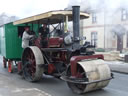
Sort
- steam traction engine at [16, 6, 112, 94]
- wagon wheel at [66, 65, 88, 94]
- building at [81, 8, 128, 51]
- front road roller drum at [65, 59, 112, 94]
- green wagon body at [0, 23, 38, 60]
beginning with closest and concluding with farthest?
front road roller drum at [65, 59, 112, 94] → steam traction engine at [16, 6, 112, 94] → wagon wheel at [66, 65, 88, 94] → green wagon body at [0, 23, 38, 60] → building at [81, 8, 128, 51]

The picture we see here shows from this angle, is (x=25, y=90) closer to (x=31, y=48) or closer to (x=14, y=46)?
(x=31, y=48)

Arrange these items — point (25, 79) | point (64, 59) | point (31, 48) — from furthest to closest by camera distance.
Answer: point (25, 79) → point (31, 48) → point (64, 59)

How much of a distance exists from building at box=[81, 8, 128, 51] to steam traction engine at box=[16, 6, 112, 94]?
32.8ft

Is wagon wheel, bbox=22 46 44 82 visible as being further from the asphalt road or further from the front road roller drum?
the front road roller drum

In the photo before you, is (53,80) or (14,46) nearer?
(53,80)

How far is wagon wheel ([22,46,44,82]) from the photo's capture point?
231 inches

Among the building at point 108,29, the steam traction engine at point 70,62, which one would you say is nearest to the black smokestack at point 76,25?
the steam traction engine at point 70,62

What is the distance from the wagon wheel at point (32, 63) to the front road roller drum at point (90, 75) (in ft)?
4.11

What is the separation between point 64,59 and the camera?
224 inches

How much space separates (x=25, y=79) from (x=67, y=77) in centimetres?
222

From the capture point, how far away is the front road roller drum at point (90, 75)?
4420mm

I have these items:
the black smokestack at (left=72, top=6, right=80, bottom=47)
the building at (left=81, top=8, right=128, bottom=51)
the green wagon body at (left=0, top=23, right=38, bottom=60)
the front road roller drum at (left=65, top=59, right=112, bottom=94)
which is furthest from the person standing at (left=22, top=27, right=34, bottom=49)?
the building at (left=81, top=8, right=128, bottom=51)

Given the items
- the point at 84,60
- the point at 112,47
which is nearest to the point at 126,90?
the point at 84,60

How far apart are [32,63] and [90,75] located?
2379 millimetres
